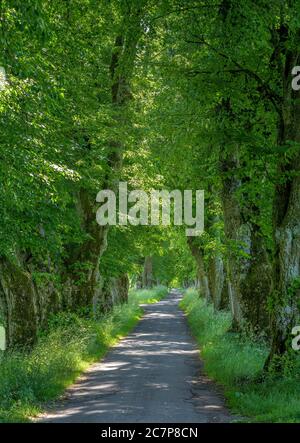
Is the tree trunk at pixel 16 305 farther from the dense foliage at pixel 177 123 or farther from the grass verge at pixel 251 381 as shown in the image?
the grass verge at pixel 251 381

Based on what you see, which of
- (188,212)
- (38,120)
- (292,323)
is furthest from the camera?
(188,212)

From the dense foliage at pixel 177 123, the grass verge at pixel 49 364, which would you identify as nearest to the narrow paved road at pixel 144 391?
the grass verge at pixel 49 364

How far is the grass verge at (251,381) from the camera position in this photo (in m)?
9.92

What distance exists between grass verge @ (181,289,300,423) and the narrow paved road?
37 cm

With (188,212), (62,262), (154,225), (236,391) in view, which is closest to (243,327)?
(236,391)

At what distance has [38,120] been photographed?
430 inches

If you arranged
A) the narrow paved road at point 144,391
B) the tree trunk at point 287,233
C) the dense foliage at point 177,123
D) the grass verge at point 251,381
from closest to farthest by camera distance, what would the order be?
1. the grass verge at point 251,381
2. the dense foliage at point 177,123
3. the narrow paved road at point 144,391
4. the tree trunk at point 287,233

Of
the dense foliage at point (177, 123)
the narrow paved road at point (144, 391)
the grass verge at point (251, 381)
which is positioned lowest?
the narrow paved road at point (144, 391)

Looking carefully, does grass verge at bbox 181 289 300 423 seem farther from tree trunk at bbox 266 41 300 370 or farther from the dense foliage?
tree trunk at bbox 266 41 300 370

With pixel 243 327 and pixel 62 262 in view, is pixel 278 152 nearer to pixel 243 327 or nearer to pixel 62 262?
pixel 243 327

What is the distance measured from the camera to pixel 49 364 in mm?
13844

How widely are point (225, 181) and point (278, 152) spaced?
273 inches

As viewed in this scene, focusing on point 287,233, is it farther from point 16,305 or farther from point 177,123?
point 16,305

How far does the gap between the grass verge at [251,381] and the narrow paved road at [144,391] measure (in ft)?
1.21
